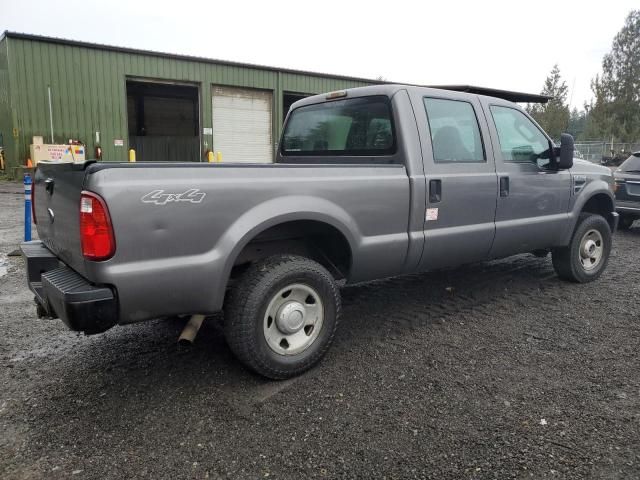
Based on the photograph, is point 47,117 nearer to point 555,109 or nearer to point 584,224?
point 584,224

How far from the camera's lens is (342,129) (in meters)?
4.30

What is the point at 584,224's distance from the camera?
522 cm

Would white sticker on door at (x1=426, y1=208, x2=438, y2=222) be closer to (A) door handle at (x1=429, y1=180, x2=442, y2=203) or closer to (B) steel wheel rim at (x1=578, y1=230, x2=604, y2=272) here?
(A) door handle at (x1=429, y1=180, x2=442, y2=203)

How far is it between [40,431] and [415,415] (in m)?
1.99

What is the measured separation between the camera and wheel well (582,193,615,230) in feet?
18.0

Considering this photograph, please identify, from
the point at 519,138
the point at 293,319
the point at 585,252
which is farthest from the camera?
the point at 585,252

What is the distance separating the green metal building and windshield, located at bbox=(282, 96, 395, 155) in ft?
46.8

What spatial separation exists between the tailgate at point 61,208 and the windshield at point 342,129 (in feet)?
7.26

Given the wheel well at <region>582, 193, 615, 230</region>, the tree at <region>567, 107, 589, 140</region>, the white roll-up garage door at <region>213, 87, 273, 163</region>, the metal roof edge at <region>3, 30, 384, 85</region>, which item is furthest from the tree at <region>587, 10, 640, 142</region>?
the wheel well at <region>582, 193, 615, 230</region>

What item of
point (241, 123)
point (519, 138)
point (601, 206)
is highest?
point (241, 123)

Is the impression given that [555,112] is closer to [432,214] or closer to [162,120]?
[162,120]

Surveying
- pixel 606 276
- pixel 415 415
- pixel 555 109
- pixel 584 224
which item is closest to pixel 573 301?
pixel 584 224

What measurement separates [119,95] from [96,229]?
1670 centimetres

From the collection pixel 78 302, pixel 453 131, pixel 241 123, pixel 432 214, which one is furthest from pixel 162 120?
pixel 78 302
